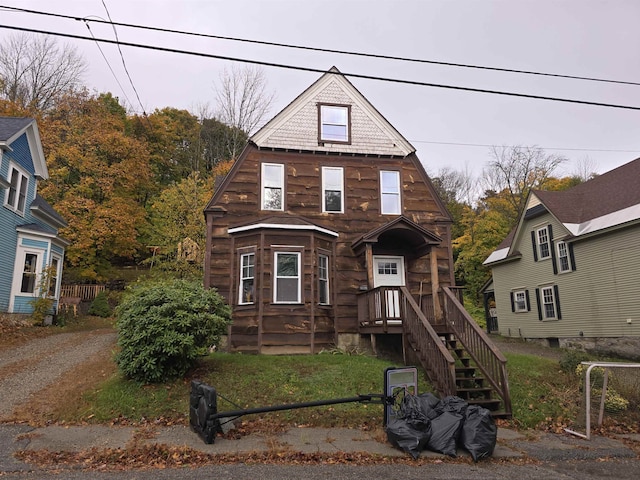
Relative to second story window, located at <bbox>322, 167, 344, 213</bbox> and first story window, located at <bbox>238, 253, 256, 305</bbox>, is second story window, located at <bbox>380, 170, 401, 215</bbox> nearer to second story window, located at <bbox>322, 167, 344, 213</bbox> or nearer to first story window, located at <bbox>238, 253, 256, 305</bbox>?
second story window, located at <bbox>322, 167, 344, 213</bbox>

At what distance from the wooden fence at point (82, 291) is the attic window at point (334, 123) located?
59.0 ft

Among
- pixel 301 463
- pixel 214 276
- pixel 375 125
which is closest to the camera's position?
pixel 301 463

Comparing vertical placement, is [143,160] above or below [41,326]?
above

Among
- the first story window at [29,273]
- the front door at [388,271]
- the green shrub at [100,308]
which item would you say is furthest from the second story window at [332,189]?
the green shrub at [100,308]

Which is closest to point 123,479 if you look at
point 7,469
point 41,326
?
point 7,469

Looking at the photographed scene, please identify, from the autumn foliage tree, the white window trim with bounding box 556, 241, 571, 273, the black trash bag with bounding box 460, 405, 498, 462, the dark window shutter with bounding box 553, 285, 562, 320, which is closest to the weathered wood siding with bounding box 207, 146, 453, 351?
the black trash bag with bounding box 460, 405, 498, 462

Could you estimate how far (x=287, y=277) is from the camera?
12.0 m

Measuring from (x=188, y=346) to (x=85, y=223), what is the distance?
1986 centimetres

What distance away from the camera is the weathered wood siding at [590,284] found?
51.6ft

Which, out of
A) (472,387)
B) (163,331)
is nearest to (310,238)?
(163,331)

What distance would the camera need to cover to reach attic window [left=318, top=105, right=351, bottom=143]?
14159 mm

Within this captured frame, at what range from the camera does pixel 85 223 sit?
24.8 m

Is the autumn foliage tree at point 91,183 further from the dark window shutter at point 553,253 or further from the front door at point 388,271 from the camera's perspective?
the dark window shutter at point 553,253

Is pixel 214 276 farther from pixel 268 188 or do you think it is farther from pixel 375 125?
pixel 375 125
